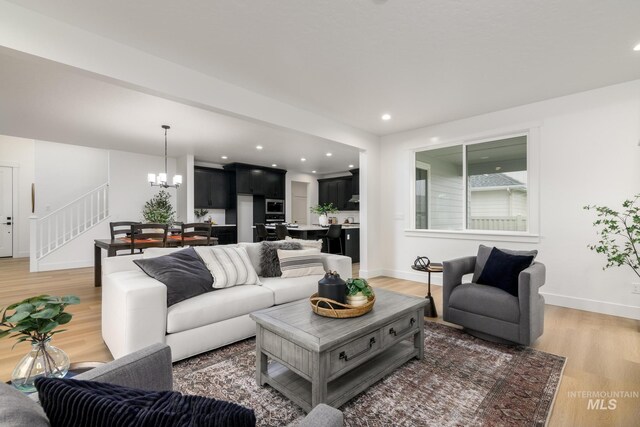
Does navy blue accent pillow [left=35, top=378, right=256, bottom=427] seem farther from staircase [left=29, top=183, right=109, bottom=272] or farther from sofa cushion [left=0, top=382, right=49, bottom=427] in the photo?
staircase [left=29, top=183, right=109, bottom=272]

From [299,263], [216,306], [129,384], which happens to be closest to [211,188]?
[299,263]

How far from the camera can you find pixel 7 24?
81.3 inches

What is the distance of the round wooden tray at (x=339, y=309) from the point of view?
1854 millimetres

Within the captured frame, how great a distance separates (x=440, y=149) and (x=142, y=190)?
6.51m

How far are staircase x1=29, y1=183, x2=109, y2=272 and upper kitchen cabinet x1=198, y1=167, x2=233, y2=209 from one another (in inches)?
74.8

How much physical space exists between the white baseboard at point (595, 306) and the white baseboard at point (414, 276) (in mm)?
1369

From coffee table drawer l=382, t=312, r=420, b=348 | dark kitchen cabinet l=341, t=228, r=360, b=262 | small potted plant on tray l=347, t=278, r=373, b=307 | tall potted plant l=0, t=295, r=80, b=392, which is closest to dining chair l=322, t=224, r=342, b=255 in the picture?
dark kitchen cabinet l=341, t=228, r=360, b=262

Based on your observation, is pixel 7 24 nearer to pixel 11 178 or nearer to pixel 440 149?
pixel 440 149

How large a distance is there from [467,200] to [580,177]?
135 cm

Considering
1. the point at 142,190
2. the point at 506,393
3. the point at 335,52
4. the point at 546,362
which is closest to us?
the point at 506,393

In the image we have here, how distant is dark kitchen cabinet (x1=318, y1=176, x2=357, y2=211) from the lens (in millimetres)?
8836

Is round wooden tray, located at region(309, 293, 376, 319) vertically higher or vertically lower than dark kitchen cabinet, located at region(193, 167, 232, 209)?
lower

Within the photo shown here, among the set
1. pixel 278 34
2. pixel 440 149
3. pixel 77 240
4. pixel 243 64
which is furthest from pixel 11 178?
pixel 440 149

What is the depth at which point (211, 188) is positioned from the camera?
775 centimetres
